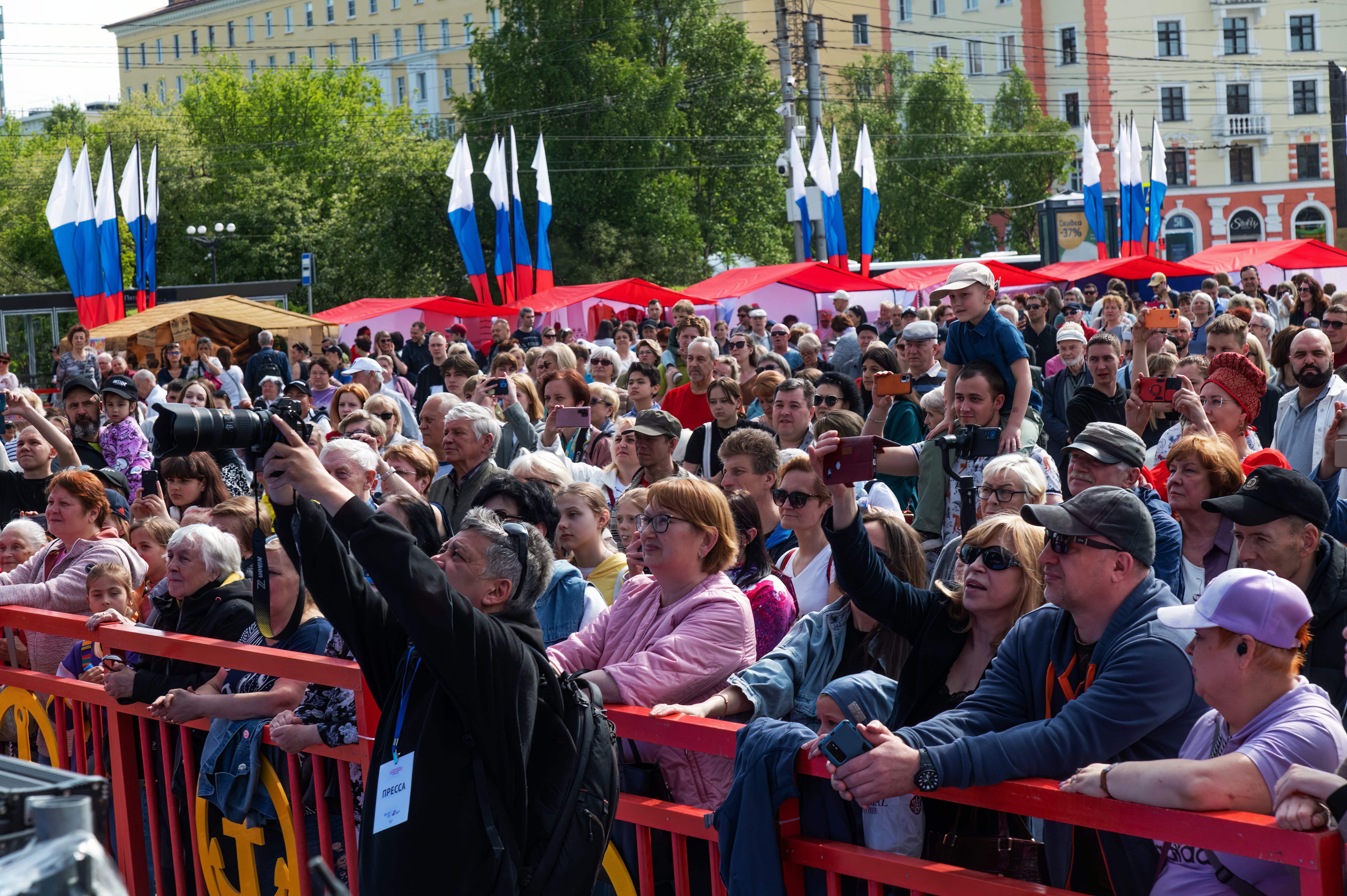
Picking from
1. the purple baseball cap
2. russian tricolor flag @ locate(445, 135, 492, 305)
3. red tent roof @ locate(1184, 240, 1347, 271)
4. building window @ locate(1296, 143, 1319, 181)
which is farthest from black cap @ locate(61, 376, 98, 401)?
building window @ locate(1296, 143, 1319, 181)

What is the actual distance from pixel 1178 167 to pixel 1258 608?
220ft

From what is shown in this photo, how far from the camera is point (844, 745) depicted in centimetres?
296

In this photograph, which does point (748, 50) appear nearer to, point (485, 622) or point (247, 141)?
point (247, 141)

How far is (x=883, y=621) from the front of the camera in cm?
382

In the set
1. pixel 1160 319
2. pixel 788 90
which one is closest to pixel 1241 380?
pixel 1160 319

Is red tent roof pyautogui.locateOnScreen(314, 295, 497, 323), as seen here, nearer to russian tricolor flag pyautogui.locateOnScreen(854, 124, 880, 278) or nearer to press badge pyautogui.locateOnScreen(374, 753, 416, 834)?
russian tricolor flag pyautogui.locateOnScreen(854, 124, 880, 278)

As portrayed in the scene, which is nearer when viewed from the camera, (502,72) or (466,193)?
(466,193)

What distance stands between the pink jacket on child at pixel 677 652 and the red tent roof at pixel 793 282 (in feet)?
61.4

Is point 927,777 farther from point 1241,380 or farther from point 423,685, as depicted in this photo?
point 1241,380

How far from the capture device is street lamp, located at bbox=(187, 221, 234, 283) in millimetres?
41344

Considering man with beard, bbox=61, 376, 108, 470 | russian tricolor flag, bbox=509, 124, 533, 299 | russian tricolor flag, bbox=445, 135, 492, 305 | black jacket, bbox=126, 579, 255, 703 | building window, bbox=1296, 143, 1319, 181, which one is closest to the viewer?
black jacket, bbox=126, 579, 255, 703

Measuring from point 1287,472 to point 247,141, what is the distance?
60796 millimetres

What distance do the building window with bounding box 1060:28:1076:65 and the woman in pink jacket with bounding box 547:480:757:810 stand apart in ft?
221

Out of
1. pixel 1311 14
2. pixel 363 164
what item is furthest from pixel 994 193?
pixel 363 164
